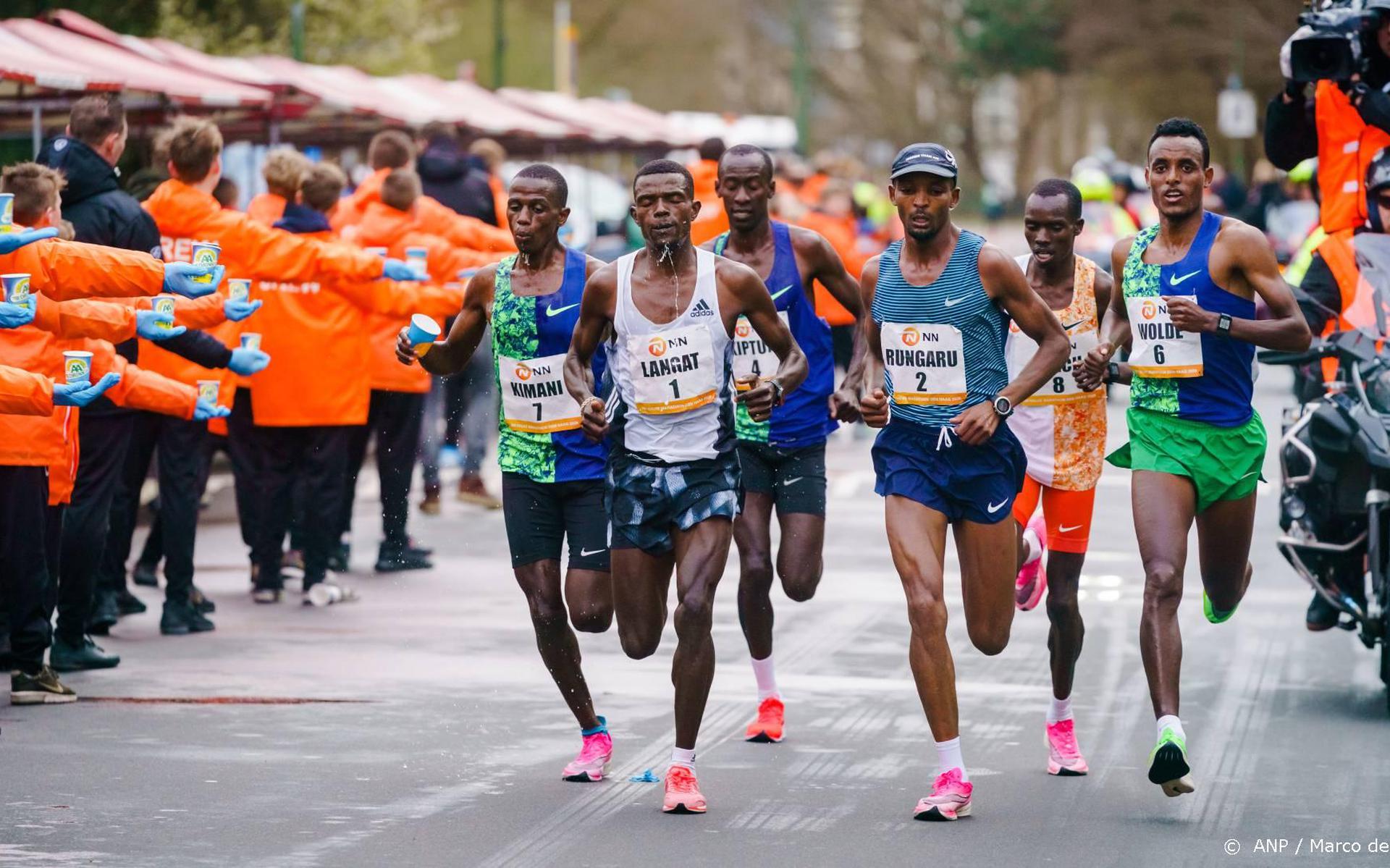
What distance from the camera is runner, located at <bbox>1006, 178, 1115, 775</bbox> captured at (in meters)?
8.24

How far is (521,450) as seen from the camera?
316 inches

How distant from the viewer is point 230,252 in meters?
11.7

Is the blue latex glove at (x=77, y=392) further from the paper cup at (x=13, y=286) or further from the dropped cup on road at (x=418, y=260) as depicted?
the dropped cup on road at (x=418, y=260)

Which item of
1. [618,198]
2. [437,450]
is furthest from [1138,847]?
[618,198]

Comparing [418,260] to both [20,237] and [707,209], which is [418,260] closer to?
[707,209]

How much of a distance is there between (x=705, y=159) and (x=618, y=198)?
60.6 ft

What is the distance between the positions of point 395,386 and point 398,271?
1.42m

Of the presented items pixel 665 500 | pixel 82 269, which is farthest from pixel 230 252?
pixel 665 500

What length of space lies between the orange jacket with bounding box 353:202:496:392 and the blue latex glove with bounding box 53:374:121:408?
4219 mm

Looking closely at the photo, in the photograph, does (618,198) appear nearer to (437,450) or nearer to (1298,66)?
(437,450)

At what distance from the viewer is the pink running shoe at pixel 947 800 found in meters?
7.31

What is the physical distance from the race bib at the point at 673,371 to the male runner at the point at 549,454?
1.40 feet

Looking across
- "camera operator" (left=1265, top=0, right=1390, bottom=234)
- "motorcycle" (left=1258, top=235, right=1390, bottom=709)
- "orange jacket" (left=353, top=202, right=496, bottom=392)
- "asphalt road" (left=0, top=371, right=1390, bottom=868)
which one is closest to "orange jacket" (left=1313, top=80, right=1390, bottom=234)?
"camera operator" (left=1265, top=0, right=1390, bottom=234)

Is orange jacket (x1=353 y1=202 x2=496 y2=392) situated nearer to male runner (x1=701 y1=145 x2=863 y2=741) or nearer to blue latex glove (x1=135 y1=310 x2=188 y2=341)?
blue latex glove (x1=135 y1=310 x2=188 y2=341)
